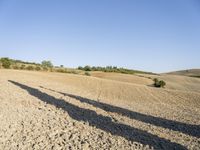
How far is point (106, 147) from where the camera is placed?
1290cm

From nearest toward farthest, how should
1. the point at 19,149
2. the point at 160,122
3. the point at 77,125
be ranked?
the point at 19,149 < the point at 77,125 < the point at 160,122

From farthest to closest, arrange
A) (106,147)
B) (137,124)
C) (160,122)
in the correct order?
(160,122) → (137,124) → (106,147)

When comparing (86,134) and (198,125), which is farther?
(198,125)

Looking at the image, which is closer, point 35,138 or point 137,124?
point 35,138

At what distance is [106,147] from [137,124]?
601cm

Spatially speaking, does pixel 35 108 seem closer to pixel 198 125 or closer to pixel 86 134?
pixel 86 134

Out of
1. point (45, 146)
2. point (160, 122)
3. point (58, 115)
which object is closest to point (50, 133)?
point (45, 146)

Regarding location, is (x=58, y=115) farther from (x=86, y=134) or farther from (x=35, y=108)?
(x=86, y=134)

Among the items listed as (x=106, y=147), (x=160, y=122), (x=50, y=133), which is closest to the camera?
(x=106, y=147)

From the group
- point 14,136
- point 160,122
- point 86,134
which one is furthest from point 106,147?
Answer: point 160,122

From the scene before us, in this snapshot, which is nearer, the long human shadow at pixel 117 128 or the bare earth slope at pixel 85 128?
the bare earth slope at pixel 85 128

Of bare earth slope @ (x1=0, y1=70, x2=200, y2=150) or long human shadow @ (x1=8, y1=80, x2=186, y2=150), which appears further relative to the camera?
long human shadow @ (x1=8, y1=80, x2=186, y2=150)

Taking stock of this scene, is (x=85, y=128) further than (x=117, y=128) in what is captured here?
No

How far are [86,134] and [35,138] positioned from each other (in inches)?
101
